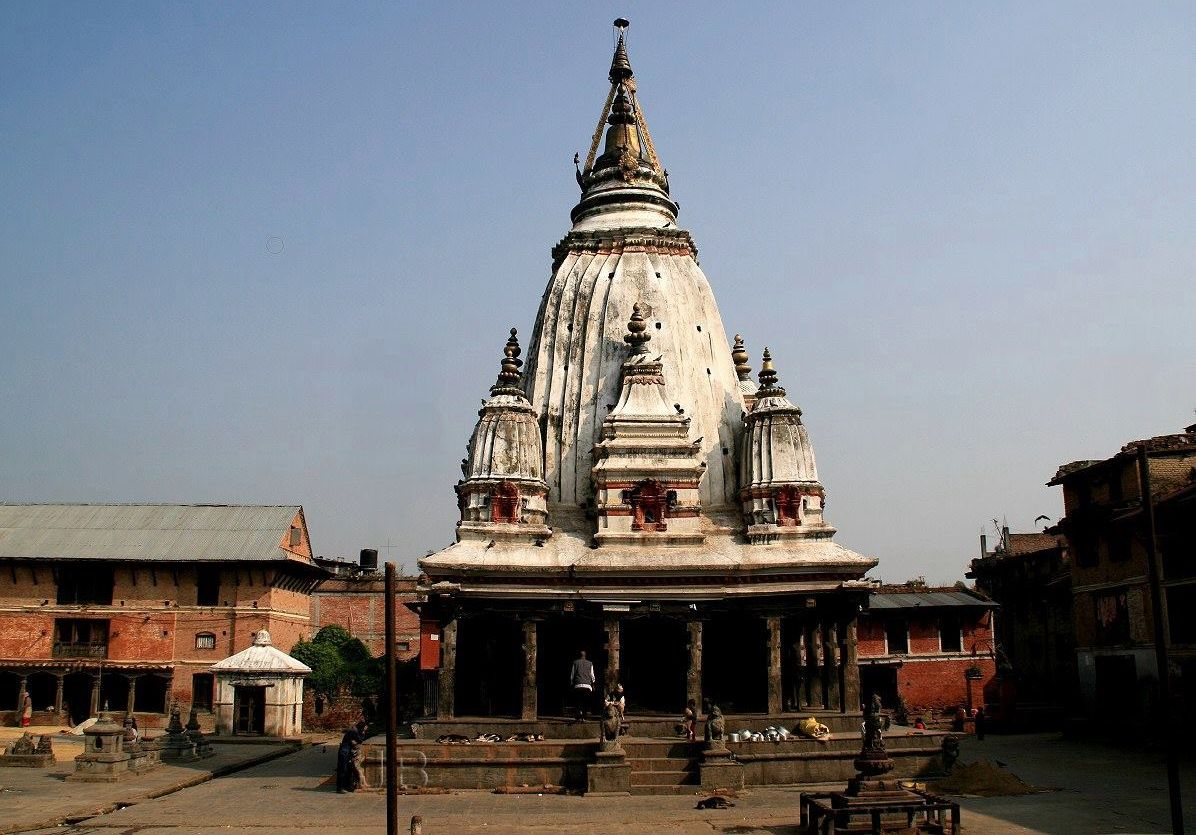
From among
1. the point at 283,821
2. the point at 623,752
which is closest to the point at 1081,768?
the point at 623,752

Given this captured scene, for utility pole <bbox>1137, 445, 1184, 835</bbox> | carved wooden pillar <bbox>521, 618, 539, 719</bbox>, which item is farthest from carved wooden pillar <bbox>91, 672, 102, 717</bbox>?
utility pole <bbox>1137, 445, 1184, 835</bbox>

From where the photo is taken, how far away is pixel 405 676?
48.4 meters

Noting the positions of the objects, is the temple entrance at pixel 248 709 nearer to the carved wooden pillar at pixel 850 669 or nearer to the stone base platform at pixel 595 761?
the stone base platform at pixel 595 761

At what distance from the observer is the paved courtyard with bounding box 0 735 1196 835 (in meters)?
20.0

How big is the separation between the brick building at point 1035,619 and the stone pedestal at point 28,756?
3295 cm

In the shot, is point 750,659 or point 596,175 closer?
point 750,659

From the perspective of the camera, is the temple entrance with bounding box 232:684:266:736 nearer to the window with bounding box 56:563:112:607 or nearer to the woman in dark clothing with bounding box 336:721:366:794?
the window with bounding box 56:563:112:607

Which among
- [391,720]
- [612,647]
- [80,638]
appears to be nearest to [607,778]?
[612,647]

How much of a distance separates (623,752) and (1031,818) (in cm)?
913

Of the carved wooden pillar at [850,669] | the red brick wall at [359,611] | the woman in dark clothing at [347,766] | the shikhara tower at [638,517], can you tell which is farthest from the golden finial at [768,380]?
the red brick wall at [359,611]

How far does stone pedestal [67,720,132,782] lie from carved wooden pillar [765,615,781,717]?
56.4 feet

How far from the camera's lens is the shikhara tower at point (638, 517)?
29.8 meters

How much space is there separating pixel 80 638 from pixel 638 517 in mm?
26841

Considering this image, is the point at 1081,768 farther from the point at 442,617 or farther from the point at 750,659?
the point at 442,617
